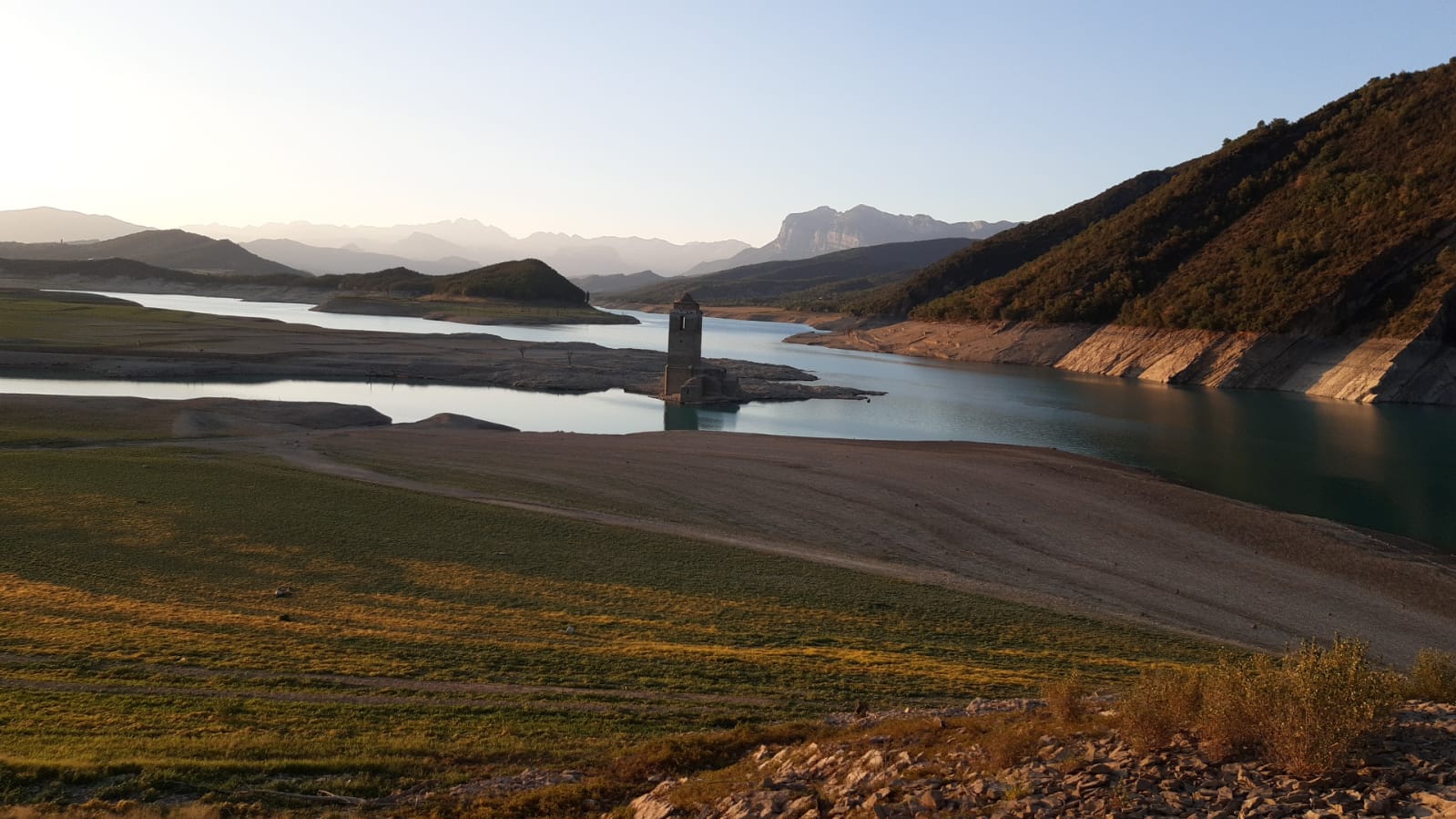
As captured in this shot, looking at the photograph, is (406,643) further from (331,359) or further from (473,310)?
(473,310)

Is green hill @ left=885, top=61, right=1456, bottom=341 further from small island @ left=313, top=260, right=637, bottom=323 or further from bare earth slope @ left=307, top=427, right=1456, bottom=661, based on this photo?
small island @ left=313, top=260, right=637, bottom=323

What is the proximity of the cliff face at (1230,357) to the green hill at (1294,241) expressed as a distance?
1.27 meters

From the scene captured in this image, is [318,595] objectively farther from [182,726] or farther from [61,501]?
[61,501]

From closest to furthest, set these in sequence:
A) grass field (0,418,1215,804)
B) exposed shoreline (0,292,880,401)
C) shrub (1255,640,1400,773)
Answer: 1. shrub (1255,640,1400,773)
2. grass field (0,418,1215,804)
3. exposed shoreline (0,292,880,401)

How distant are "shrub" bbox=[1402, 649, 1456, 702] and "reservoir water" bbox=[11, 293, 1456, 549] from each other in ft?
75.2

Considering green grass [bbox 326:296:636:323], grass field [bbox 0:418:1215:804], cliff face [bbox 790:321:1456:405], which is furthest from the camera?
green grass [bbox 326:296:636:323]

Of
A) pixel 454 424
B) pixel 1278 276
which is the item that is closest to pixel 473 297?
pixel 1278 276

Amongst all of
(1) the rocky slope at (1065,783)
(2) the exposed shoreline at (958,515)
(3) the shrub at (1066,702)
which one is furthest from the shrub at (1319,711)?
(2) the exposed shoreline at (958,515)

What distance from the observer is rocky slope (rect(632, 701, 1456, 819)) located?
6699 millimetres

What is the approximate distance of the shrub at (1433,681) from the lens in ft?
29.8

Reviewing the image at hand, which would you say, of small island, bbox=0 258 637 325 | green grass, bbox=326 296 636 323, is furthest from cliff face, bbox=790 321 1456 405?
small island, bbox=0 258 637 325

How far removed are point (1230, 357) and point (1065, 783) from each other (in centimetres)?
7352

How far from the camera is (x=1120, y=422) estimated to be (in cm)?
5172

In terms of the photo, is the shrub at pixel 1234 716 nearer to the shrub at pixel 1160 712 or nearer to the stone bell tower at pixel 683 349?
the shrub at pixel 1160 712
